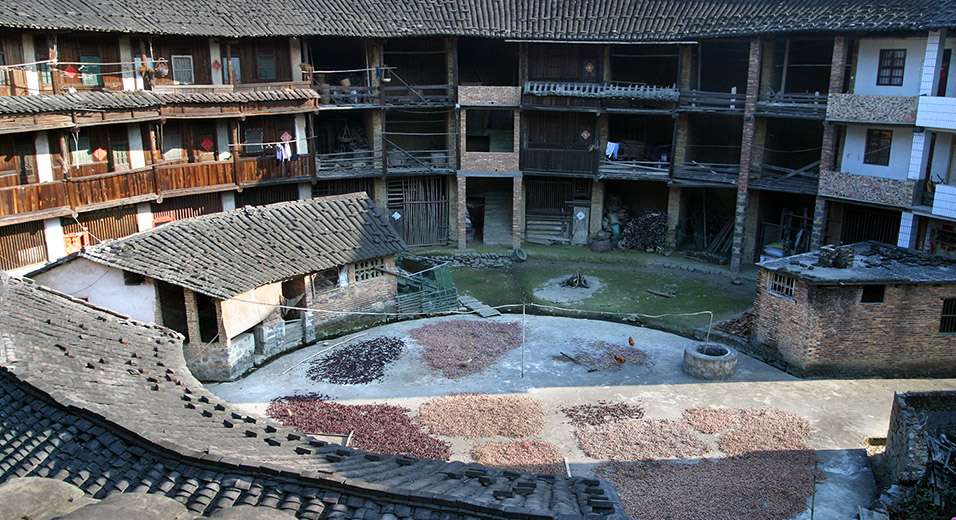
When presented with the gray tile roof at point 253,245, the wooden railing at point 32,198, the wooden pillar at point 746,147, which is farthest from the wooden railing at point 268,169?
the wooden pillar at point 746,147

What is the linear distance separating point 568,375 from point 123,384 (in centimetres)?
1376

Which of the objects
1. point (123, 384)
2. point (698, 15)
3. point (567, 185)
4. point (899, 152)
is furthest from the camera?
point (567, 185)

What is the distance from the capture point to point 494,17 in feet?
117

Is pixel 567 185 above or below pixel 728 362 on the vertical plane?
above

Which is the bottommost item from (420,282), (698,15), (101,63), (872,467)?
(872,467)

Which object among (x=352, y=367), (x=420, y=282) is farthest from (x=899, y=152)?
(x=352, y=367)

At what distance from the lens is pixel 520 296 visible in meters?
31.6

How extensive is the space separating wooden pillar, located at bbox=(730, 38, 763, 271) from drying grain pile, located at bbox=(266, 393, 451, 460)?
714 inches

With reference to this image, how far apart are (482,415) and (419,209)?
18.3 m

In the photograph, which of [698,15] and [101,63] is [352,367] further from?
[698,15]

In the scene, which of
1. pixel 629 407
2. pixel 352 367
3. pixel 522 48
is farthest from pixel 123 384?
pixel 522 48

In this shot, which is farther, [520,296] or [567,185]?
[567,185]

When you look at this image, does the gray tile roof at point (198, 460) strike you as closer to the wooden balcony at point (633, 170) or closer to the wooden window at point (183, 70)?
the wooden window at point (183, 70)

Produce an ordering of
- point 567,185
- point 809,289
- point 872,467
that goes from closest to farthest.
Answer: point 872,467, point 809,289, point 567,185
